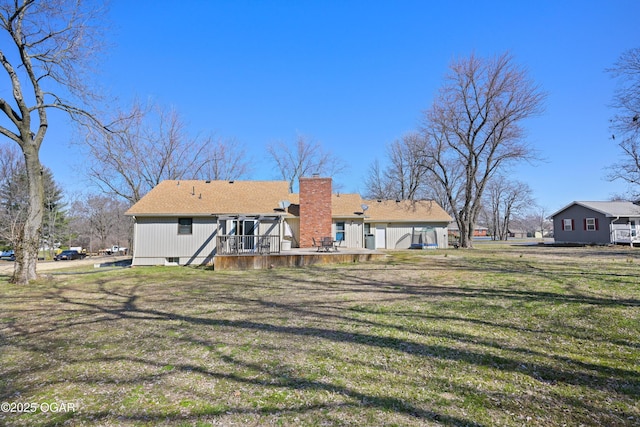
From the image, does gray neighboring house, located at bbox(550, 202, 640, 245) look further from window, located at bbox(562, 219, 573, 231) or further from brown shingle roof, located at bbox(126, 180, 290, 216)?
brown shingle roof, located at bbox(126, 180, 290, 216)

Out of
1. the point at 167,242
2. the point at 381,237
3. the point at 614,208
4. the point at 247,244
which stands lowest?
the point at 247,244

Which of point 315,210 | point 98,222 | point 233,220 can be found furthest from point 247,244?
point 98,222

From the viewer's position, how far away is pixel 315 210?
18438 mm

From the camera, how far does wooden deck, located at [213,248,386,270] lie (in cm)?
1384

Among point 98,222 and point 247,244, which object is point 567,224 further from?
point 98,222

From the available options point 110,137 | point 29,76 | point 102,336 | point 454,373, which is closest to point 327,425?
point 454,373

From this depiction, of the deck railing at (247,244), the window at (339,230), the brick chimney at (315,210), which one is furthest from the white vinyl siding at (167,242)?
the window at (339,230)

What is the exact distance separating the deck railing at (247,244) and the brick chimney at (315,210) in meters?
3.22

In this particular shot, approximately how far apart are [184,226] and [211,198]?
2224 millimetres

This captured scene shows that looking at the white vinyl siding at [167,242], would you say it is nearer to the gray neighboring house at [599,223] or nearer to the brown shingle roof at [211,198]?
the brown shingle roof at [211,198]

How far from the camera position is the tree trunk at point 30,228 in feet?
34.4

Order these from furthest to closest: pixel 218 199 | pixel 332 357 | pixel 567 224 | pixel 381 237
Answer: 1. pixel 567 224
2. pixel 381 237
3. pixel 218 199
4. pixel 332 357

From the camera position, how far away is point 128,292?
902 cm

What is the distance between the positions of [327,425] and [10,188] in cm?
4113
